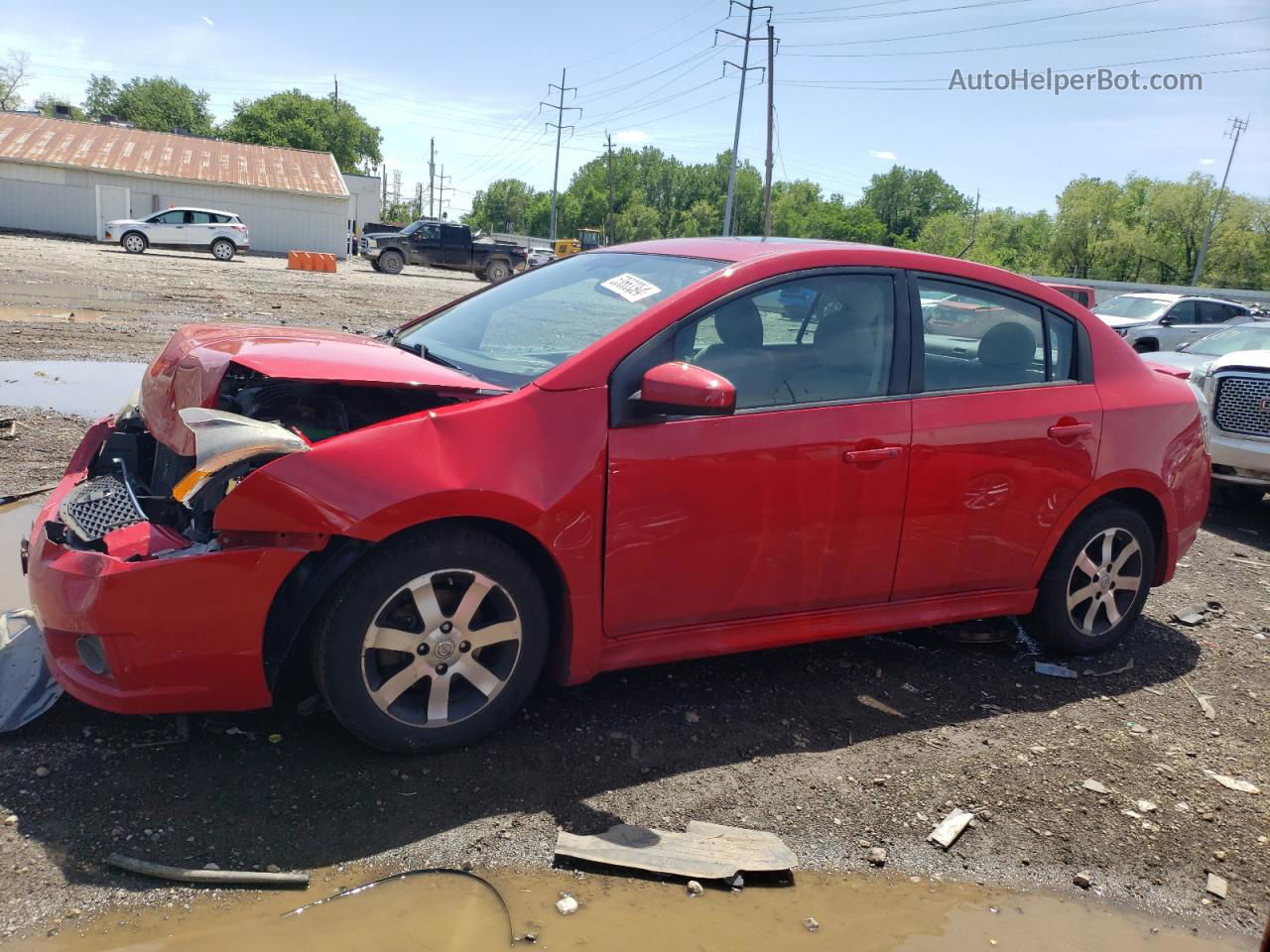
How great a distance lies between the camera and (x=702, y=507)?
3498 mm

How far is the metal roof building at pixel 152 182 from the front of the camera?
4175 cm

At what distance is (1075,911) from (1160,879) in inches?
15.3

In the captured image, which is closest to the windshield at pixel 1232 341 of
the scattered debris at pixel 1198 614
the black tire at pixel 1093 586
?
the scattered debris at pixel 1198 614

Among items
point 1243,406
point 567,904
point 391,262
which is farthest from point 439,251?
point 567,904

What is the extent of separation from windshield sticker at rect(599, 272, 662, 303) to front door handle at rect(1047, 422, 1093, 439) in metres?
1.80

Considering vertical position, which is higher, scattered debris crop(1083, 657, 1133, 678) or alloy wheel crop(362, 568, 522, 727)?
alloy wheel crop(362, 568, 522, 727)

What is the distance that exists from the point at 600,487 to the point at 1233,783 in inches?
102

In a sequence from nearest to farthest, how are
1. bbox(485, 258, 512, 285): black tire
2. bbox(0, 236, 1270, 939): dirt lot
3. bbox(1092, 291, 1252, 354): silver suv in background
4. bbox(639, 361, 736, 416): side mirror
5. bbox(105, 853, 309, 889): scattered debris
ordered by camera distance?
bbox(105, 853, 309, 889): scattered debris < bbox(0, 236, 1270, 939): dirt lot < bbox(639, 361, 736, 416): side mirror < bbox(1092, 291, 1252, 354): silver suv in background < bbox(485, 258, 512, 285): black tire

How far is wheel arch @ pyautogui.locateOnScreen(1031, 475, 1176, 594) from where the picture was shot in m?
4.39

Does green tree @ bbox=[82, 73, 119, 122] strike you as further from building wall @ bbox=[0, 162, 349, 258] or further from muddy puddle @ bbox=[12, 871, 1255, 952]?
muddy puddle @ bbox=[12, 871, 1255, 952]

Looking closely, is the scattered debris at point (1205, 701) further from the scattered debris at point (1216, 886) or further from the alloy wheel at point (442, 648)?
the alloy wheel at point (442, 648)

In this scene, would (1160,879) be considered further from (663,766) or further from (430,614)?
(430,614)

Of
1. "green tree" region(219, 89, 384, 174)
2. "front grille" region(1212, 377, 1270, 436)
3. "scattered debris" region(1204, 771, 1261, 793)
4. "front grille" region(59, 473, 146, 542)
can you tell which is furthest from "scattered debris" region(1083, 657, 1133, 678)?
"green tree" region(219, 89, 384, 174)

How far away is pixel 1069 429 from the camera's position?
4.28m
